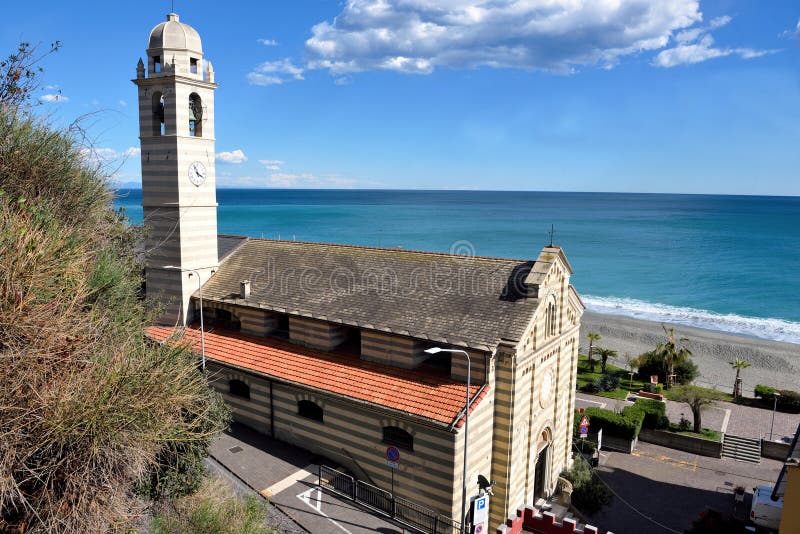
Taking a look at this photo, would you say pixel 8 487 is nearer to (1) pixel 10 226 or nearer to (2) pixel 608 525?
(1) pixel 10 226

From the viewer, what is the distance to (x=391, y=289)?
25.8 m

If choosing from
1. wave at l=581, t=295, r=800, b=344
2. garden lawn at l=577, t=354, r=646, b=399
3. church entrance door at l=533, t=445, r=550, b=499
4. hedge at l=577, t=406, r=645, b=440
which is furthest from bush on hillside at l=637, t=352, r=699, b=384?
wave at l=581, t=295, r=800, b=344

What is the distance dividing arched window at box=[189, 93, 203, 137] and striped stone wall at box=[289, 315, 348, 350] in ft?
38.2

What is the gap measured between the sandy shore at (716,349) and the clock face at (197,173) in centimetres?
4369

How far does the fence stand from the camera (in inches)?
791

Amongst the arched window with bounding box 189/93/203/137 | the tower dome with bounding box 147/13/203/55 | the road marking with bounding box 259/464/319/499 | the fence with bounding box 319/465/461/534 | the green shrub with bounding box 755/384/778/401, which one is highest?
the tower dome with bounding box 147/13/203/55

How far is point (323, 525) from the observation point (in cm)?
1922

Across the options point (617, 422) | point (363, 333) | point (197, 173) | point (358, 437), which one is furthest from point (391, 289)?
point (617, 422)

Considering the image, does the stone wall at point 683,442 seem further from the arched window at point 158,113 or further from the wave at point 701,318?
the wave at point 701,318

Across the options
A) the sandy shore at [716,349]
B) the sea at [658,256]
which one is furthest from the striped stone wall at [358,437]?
the sandy shore at [716,349]

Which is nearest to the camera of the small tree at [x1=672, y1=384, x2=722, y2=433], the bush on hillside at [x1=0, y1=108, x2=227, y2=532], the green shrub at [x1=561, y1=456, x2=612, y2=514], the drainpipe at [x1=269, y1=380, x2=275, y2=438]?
the bush on hillside at [x1=0, y1=108, x2=227, y2=532]

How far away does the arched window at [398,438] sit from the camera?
21.0m

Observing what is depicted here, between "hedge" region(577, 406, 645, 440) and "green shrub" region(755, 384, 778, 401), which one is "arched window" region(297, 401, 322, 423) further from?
"green shrub" region(755, 384, 778, 401)

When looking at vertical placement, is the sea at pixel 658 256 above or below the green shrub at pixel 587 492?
above
